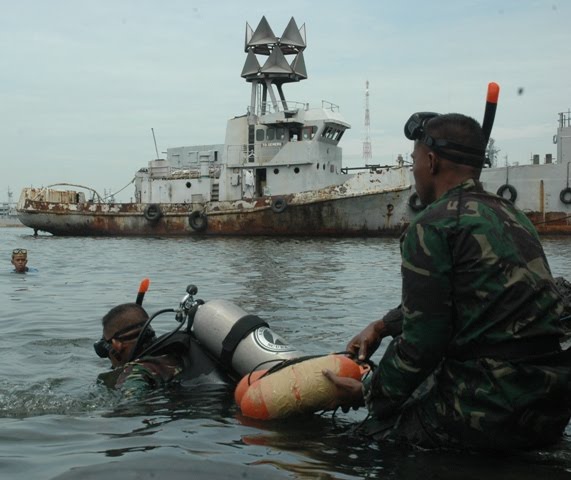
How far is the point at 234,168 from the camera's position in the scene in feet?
97.6

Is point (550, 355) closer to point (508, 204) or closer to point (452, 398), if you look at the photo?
point (452, 398)

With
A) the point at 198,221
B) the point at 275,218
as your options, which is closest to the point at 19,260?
the point at 275,218

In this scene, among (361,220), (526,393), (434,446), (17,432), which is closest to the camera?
(526,393)

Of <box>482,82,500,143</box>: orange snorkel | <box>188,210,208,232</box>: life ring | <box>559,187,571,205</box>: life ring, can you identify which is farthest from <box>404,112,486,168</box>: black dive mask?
<box>188,210,208,232</box>: life ring

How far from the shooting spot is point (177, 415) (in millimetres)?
4312

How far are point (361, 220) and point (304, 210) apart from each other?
6.78 feet

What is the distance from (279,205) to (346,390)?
22.8m

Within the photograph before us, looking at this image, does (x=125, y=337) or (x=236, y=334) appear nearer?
(x=236, y=334)

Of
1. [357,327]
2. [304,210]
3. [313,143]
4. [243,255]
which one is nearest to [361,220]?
[304,210]

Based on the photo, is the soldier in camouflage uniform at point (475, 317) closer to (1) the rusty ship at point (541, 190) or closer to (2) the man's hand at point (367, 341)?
(2) the man's hand at point (367, 341)

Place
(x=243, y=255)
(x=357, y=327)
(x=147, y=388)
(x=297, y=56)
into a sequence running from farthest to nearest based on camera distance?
(x=297, y=56) → (x=243, y=255) → (x=357, y=327) → (x=147, y=388)

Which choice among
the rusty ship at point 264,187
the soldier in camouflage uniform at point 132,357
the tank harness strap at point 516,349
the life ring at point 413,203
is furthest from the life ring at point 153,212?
the tank harness strap at point 516,349

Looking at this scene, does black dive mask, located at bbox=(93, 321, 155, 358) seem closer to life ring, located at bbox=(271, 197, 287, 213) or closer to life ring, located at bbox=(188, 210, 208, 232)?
life ring, located at bbox=(271, 197, 287, 213)

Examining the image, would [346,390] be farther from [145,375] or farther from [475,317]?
[145,375]
